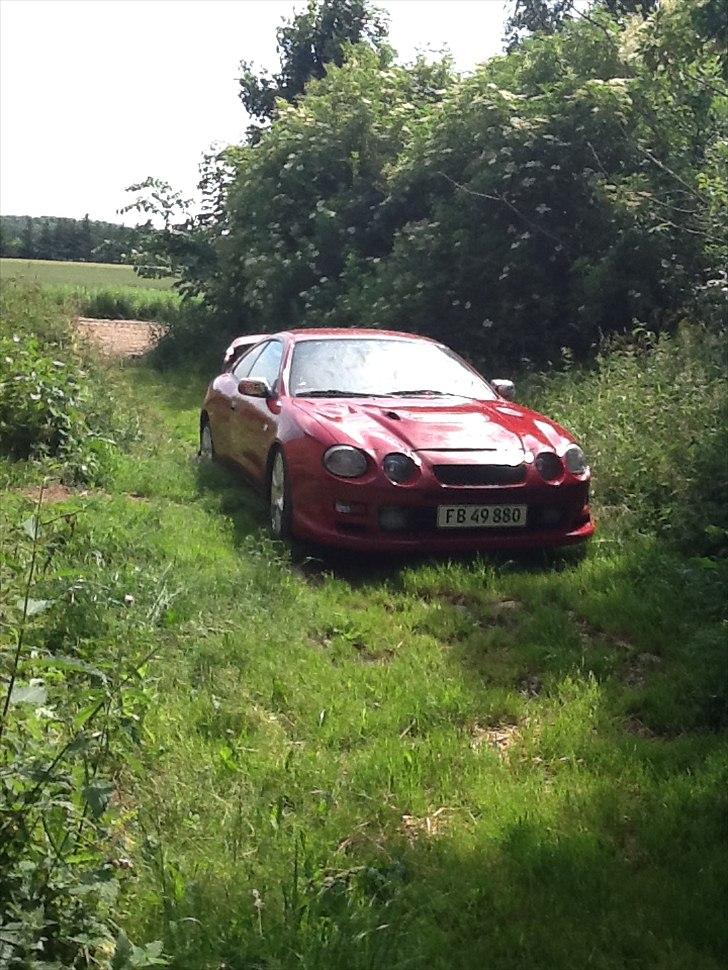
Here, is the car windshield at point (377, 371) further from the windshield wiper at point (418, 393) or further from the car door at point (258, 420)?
the car door at point (258, 420)

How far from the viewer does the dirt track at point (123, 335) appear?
14.7 meters

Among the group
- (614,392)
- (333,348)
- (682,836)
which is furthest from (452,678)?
(614,392)

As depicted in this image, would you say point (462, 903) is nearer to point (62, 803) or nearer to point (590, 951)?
point (590, 951)

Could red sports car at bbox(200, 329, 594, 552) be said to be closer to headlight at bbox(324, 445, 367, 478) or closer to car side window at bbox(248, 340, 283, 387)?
headlight at bbox(324, 445, 367, 478)

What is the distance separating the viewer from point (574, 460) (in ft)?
19.9

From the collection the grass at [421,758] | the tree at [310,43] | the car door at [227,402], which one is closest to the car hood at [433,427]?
the grass at [421,758]

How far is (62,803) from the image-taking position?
94.7 inches

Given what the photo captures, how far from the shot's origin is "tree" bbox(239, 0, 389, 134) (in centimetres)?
3416

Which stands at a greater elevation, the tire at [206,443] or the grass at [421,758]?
the tire at [206,443]

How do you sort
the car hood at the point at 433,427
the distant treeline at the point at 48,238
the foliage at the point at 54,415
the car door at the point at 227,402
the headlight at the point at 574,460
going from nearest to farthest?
the car hood at the point at 433,427 < the headlight at the point at 574,460 < the foliage at the point at 54,415 < the car door at the point at 227,402 < the distant treeline at the point at 48,238

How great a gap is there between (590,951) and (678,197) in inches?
395

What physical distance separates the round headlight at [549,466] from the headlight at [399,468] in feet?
2.50

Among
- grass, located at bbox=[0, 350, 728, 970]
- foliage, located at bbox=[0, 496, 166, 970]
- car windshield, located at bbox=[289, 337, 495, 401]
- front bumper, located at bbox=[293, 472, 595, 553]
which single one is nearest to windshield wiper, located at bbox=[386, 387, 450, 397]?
car windshield, located at bbox=[289, 337, 495, 401]

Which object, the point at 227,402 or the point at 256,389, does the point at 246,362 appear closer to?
the point at 227,402
